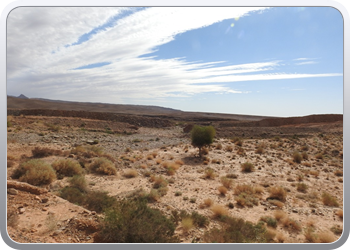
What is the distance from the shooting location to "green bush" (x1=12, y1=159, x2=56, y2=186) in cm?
816

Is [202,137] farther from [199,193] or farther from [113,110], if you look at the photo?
[113,110]

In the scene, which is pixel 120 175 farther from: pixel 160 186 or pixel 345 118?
pixel 345 118

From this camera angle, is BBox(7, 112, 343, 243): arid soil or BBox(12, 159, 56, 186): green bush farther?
BBox(12, 159, 56, 186): green bush

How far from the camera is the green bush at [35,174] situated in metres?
8.16

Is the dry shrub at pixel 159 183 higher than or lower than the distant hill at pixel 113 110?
lower

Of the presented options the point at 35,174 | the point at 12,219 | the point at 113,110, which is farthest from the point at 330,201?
the point at 113,110

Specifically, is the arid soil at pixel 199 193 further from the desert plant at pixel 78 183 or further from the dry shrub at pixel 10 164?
the desert plant at pixel 78 183

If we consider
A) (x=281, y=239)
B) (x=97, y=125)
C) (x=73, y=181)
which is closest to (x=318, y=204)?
(x=281, y=239)

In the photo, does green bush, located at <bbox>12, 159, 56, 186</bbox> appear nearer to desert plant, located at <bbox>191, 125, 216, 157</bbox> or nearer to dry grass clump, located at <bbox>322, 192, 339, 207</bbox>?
→ dry grass clump, located at <bbox>322, 192, 339, 207</bbox>

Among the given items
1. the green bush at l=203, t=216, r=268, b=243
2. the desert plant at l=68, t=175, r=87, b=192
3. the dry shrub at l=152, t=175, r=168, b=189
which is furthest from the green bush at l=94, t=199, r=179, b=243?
the dry shrub at l=152, t=175, r=168, b=189

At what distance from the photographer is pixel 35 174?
27.3 feet

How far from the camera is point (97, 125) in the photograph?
35.7 m

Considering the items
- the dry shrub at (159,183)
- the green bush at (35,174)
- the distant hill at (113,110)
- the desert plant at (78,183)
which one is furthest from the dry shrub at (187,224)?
the distant hill at (113,110)

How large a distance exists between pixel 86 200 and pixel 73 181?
2083 mm
